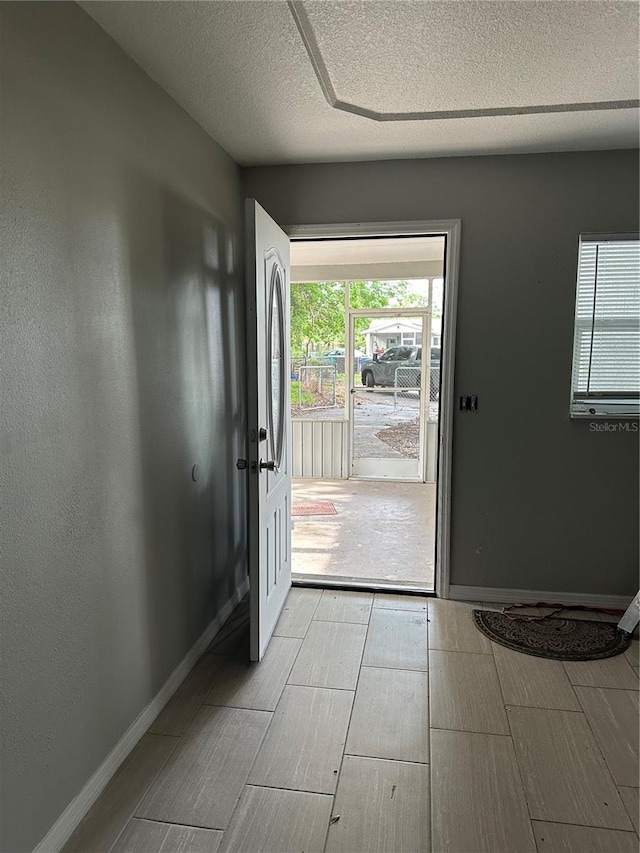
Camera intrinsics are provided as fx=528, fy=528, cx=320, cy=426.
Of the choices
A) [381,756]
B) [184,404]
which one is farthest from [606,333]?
[381,756]

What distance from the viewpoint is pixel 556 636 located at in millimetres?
2660

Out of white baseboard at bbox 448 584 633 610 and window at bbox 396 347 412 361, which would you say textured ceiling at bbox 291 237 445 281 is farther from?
white baseboard at bbox 448 584 633 610

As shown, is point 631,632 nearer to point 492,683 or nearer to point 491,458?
point 492,683

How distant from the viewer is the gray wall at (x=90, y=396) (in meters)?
1.34

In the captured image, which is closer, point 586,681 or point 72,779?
point 72,779

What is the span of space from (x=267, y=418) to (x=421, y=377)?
12.7 ft

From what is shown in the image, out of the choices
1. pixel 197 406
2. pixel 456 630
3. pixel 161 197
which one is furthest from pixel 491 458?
pixel 161 197

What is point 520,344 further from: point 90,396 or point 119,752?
point 119,752

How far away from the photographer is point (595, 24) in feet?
5.42

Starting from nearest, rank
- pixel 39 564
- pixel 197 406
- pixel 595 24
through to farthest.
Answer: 1. pixel 39 564
2. pixel 595 24
3. pixel 197 406

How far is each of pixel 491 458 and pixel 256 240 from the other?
1725mm

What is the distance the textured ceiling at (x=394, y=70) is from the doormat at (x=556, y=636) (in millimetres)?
2431

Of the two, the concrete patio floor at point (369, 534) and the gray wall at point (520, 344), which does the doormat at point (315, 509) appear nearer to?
the concrete patio floor at point (369, 534)

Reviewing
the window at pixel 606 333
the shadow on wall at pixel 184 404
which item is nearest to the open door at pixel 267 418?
the shadow on wall at pixel 184 404
